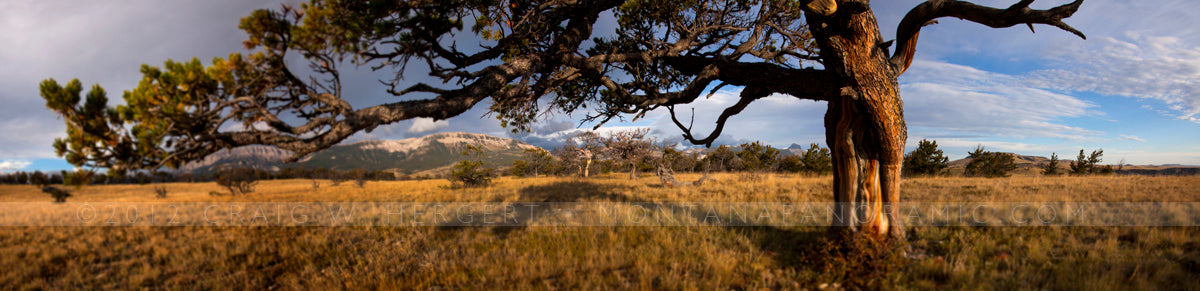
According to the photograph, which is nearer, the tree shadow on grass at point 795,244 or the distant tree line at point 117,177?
the distant tree line at point 117,177

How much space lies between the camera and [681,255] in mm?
5691

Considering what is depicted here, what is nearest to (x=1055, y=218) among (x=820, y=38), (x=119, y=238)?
(x=820, y=38)

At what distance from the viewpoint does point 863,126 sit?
537cm

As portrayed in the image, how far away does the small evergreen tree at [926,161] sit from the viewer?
2370cm

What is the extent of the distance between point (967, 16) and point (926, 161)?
25938 millimetres

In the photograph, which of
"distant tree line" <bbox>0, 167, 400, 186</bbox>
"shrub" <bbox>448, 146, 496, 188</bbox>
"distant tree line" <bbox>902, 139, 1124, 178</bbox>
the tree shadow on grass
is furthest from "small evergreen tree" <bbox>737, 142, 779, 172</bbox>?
"distant tree line" <bbox>0, 167, 400, 186</bbox>

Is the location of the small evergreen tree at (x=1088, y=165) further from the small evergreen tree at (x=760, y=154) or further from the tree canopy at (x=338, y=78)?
the tree canopy at (x=338, y=78)

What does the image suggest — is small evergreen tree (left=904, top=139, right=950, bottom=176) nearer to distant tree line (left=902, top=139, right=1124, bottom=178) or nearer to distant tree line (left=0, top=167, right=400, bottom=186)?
distant tree line (left=902, top=139, right=1124, bottom=178)

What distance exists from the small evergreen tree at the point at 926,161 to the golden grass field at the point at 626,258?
1557cm

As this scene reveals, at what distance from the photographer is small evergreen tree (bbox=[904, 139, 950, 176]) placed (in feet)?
77.8
